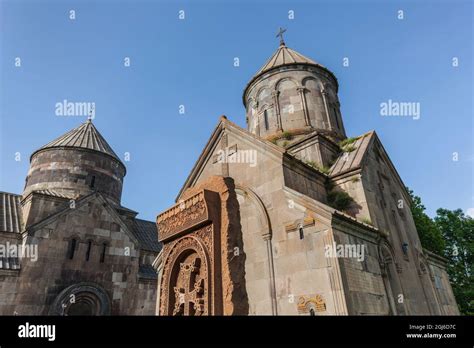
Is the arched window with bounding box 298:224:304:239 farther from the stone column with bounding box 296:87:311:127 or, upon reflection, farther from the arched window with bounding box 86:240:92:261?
the arched window with bounding box 86:240:92:261

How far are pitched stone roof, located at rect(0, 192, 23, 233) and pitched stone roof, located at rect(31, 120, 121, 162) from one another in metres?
3.45

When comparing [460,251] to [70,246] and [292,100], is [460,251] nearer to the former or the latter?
[292,100]

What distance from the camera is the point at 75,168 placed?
639 inches

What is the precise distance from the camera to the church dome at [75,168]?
15.8 metres

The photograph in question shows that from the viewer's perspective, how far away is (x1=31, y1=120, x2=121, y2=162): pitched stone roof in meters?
16.9

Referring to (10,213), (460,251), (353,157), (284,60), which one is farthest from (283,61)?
(460,251)

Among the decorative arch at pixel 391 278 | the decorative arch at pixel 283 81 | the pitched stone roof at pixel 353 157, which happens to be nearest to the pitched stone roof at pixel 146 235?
the decorative arch at pixel 283 81
